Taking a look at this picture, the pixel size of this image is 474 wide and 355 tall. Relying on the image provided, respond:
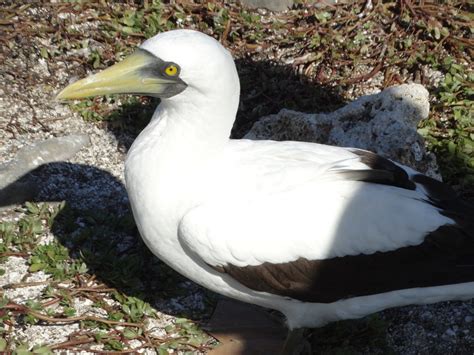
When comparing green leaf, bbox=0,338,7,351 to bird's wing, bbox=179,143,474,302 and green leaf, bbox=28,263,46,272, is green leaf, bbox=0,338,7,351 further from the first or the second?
bird's wing, bbox=179,143,474,302

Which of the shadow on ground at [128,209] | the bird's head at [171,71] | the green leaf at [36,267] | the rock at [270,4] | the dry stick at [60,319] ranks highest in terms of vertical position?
the bird's head at [171,71]

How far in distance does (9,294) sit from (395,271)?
2.00 m

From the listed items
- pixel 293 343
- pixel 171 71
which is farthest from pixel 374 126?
pixel 171 71

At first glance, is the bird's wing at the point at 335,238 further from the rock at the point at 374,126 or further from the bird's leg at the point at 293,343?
the rock at the point at 374,126

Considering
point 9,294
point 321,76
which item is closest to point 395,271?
point 9,294

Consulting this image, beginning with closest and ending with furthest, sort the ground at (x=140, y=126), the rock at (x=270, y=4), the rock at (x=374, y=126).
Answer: the ground at (x=140, y=126) < the rock at (x=374, y=126) < the rock at (x=270, y=4)

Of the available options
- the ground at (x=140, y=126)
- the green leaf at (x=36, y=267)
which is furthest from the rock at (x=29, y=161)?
the green leaf at (x=36, y=267)

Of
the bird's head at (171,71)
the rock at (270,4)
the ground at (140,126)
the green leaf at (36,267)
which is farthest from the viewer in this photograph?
the rock at (270,4)

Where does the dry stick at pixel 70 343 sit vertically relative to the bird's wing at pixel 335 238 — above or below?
below

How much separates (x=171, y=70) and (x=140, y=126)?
193cm

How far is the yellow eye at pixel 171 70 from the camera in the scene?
3389 millimetres

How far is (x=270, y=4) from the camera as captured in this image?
6172 millimetres

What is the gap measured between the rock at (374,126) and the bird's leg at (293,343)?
50.7 inches

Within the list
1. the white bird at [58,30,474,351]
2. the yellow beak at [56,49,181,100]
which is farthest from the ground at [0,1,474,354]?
the yellow beak at [56,49,181,100]
